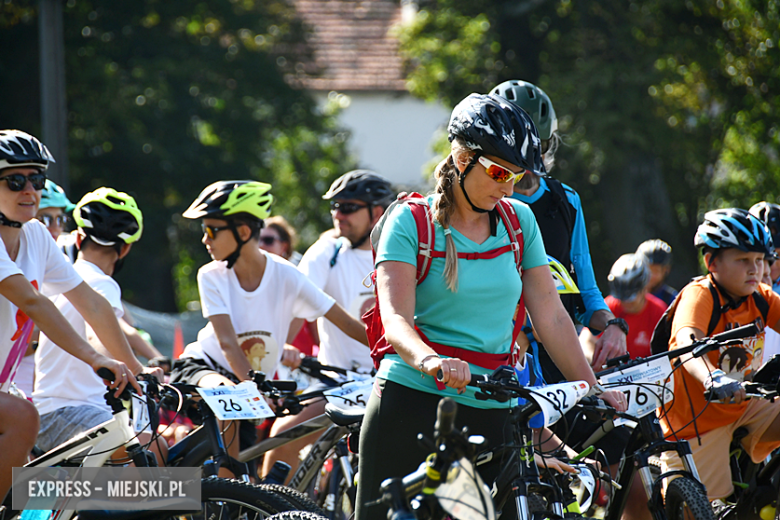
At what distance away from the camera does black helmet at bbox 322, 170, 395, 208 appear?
6.63 meters

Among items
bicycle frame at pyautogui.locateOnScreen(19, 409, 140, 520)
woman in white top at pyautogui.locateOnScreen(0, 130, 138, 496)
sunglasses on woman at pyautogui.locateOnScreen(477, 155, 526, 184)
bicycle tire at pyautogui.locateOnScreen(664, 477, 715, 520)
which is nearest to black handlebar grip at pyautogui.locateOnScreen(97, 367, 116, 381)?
woman in white top at pyautogui.locateOnScreen(0, 130, 138, 496)

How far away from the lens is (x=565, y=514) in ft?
10.8

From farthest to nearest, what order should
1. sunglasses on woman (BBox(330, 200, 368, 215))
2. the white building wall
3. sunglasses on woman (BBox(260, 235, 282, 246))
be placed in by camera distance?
1. the white building wall
2. sunglasses on woman (BBox(260, 235, 282, 246))
3. sunglasses on woman (BBox(330, 200, 368, 215))

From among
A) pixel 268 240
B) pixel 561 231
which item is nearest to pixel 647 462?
pixel 561 231

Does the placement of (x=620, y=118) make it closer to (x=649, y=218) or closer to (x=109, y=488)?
(x=649, y=218)

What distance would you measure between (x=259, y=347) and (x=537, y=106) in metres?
2.27

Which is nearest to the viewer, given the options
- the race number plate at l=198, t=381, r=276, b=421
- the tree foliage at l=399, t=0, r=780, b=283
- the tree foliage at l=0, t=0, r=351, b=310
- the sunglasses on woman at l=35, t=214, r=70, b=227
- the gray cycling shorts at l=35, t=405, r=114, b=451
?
the race number plate at l=198, t=381, r=276, b=421

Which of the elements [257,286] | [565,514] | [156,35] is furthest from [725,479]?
[156,35]

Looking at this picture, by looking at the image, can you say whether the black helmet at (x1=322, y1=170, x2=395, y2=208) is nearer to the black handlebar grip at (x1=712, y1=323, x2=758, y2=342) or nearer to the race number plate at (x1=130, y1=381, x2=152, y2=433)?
the race number plate at (x1=130, y1=381, x2=152, y2=433)

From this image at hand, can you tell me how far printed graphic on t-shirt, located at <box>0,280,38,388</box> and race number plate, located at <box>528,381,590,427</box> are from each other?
2678mm

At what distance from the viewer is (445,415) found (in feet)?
8.09

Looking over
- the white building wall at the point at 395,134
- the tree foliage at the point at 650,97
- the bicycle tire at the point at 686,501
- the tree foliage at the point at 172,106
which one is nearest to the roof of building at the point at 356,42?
the white building wall at the point at 395,134

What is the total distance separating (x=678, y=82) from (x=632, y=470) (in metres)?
11.6

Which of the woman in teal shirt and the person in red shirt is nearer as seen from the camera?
the woman in teal shirt
